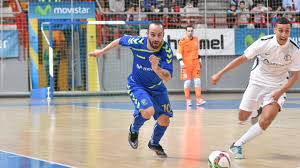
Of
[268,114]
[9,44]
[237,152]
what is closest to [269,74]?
[268,114]

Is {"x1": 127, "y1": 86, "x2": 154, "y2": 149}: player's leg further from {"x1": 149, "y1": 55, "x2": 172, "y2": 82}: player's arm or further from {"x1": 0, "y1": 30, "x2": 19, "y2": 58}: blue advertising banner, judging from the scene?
{"x1": 0, "y1": 30, "x2": 19, "y2": 58}: blue advertising banner

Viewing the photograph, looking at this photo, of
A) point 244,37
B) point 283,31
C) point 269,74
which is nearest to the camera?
point 283,31

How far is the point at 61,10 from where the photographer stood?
20.5 m

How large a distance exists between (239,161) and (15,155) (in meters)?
2.77

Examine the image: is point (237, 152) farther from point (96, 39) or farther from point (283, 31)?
point (96, 39)

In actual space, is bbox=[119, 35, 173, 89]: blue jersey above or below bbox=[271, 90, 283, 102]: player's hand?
above

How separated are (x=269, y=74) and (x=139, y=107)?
1774 mm

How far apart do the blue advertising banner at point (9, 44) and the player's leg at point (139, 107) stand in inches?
547

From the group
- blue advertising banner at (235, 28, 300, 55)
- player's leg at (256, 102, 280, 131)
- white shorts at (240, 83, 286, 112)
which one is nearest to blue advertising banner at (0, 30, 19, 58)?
blue advertising banner at (235, 28, 300, 55)

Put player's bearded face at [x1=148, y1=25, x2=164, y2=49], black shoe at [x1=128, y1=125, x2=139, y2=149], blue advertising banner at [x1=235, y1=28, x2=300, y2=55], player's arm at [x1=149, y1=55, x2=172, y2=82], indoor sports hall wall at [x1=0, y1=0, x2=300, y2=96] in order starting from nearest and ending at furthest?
1. player's arm at [x1=149, y1=55, x2=172, y2=82]
2. player's bearded face at [x1=148, y1=25, x2=164, y2=49]
3. black shoe at [x1=128, y1=125, x2=139, y2=149]
4. indoor sports hall wall at [x1=0, y1=0, x2=300, y2=96]
5. blue advertising banner at [x1=235, y1=28, x2=300, y2=55]

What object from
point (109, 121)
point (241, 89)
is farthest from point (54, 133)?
point (241, 89)

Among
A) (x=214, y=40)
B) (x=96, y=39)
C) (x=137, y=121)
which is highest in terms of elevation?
(x=96, y=39)

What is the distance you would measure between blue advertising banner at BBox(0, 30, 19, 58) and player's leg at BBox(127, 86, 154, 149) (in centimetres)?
1388

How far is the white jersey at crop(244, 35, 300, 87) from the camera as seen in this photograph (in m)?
7.27
